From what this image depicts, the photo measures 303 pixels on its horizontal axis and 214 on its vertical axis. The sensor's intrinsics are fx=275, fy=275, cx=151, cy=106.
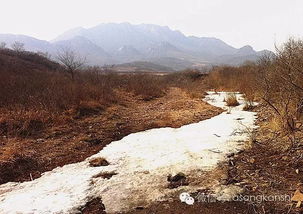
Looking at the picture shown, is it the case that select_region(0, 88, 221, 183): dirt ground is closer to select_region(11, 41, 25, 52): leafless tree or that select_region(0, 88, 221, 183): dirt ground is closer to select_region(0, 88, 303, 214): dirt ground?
select_region(0, 88, 303, 214): dirt ground

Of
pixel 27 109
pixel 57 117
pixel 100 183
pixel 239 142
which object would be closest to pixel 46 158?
pixel 100 183

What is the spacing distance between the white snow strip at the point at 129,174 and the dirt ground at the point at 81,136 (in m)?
0.45

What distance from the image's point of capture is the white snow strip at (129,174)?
422 centimetres

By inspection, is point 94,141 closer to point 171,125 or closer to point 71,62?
point 171,125

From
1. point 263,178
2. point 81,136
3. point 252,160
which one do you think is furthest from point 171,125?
point 263,178

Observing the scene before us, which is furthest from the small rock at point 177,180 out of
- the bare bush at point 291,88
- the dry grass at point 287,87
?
the bare bush at point 291,88

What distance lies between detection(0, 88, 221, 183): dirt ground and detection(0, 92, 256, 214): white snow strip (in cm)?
45

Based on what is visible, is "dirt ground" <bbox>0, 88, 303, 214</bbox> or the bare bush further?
the bare bush

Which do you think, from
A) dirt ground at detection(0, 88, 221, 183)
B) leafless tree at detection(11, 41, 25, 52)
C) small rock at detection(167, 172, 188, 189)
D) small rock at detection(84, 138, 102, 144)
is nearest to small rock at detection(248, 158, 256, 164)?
small rock at detection(167, 172, 188, 189)

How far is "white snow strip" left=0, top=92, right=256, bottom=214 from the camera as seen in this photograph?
13.9 ft

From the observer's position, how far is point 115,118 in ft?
33.2

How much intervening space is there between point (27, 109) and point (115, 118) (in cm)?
304

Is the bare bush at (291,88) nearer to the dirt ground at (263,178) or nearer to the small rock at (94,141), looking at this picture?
the dirt ground at (263,178)

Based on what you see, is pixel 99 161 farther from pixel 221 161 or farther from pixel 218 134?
pixel 218 134
